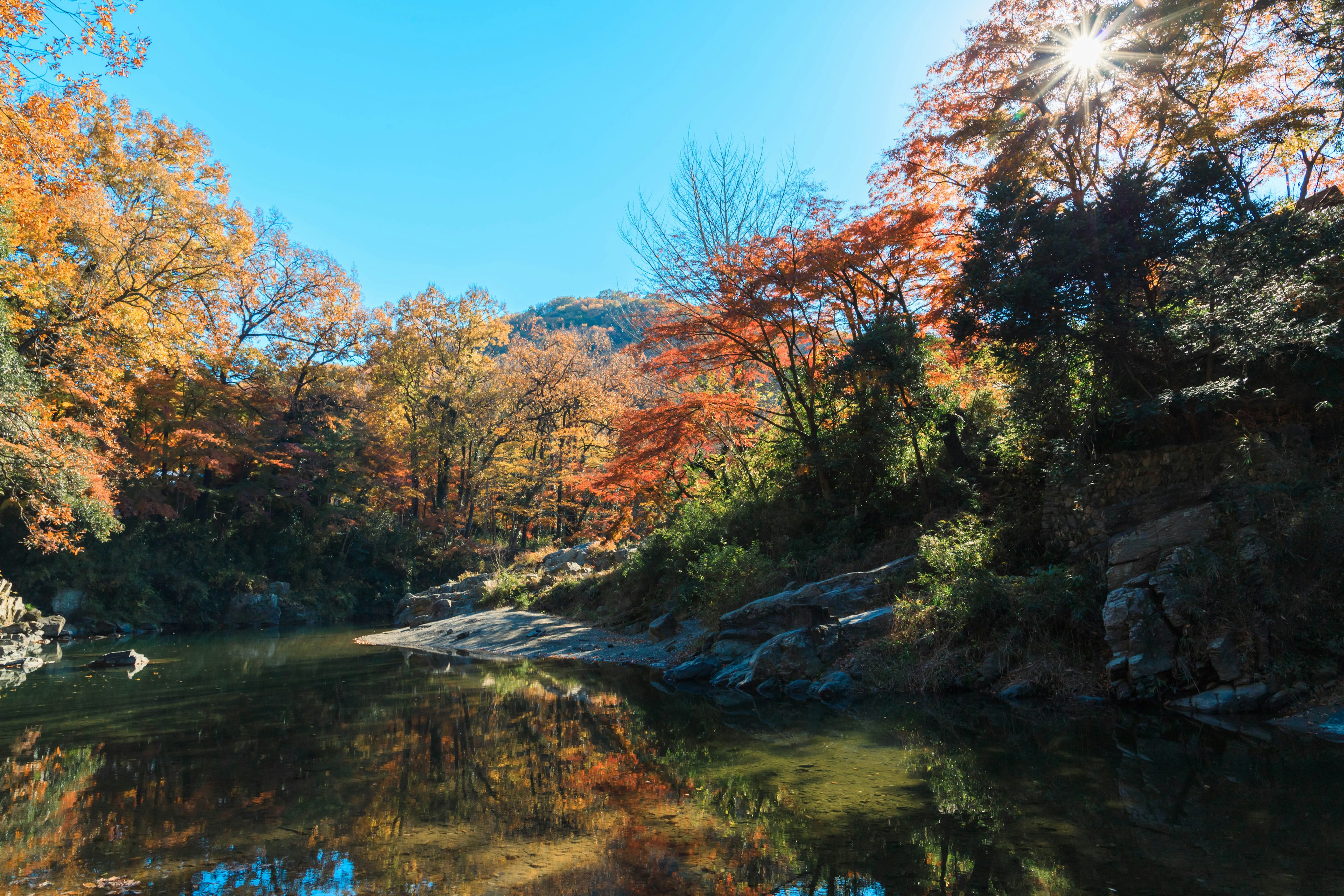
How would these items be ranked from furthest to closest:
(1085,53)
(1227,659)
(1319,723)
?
(1085,53) < (1227,659) < (1319,723)

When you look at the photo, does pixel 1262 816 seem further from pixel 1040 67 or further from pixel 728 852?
pixel 1040 67

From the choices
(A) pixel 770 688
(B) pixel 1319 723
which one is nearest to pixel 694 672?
(A) pixel 770 688

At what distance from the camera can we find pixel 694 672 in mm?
10477

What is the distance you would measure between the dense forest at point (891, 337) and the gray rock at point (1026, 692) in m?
0.70

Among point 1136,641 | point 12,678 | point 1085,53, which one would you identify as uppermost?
point 1085,53

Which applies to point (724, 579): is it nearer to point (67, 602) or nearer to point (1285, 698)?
A: point (1285, 698)

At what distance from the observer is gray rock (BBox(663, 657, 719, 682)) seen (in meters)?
10.5

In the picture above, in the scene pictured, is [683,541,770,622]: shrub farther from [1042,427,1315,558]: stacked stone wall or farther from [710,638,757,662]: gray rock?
[1042,427,1315,558]: stacked stone wall

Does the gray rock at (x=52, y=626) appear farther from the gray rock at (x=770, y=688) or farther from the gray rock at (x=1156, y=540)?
the gray rock at (x=1156, y=540)

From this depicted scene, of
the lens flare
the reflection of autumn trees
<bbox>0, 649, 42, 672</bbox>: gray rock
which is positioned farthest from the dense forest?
the reflection of autumn trees

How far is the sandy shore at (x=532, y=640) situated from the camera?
12555 millimetres

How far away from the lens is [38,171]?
12258mm

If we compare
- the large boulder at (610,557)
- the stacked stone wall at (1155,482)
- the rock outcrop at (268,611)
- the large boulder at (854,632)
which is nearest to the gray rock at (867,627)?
the large boulder at (854,632)

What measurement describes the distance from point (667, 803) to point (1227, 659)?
5567 mm
